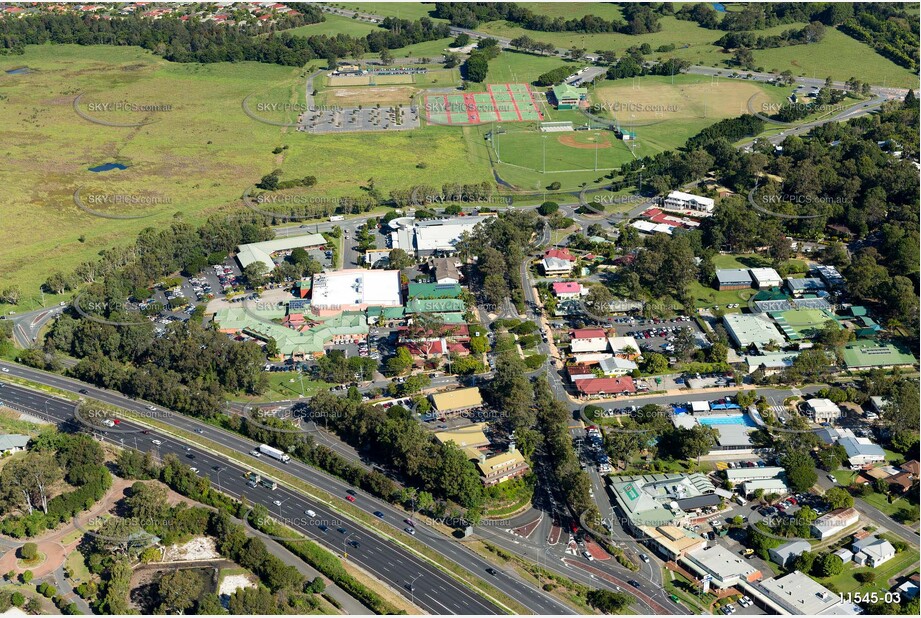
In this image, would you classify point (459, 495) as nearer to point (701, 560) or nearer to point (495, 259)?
point (701, 560)

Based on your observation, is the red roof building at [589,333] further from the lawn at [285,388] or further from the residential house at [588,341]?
the lawn at [285,388]

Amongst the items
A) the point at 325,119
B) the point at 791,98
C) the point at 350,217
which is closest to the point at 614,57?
the point at 791,98

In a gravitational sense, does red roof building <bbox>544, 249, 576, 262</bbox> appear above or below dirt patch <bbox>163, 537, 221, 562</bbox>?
above

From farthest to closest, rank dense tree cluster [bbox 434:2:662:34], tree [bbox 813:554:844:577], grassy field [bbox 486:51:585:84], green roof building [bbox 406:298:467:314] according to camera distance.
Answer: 1. dense tree cluster [bbox 434:2:662:34]
2. grassy field [bbox 486:51:585:84]
3. green roof building [bbox 406:298:467:314]
4. tree [bbox 813:554:844:577]

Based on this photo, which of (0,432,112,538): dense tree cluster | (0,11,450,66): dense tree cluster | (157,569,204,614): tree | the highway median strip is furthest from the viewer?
(0,11,450,66): dense tree cluster

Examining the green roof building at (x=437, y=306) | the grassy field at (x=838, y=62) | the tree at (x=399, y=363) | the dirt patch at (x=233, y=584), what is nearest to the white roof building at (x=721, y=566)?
the dirt patch at (x=233, y=584)

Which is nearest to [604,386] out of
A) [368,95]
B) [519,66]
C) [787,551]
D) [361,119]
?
[787,551]

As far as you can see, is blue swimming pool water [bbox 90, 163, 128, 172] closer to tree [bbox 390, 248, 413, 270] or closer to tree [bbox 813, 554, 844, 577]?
tree [bbox 390, 248, 413, 270]

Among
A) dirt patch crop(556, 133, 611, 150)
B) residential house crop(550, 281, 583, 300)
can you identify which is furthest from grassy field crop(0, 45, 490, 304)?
residential house crop(550, 281, 583, 300)
